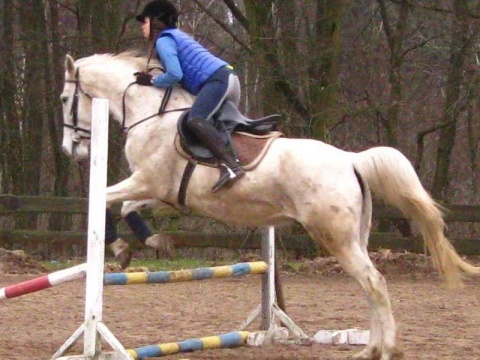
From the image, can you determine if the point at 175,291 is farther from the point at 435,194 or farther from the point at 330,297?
the point at 435,194

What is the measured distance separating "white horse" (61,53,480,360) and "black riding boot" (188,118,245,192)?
80 mm

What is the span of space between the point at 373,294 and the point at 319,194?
74 centimetres

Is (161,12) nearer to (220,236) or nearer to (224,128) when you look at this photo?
(224,128)

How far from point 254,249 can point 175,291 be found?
3.66m

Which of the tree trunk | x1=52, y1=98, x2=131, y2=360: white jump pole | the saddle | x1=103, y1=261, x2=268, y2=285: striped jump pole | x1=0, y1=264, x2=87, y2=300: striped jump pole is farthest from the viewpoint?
the tree trunk

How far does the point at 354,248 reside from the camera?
6.27m

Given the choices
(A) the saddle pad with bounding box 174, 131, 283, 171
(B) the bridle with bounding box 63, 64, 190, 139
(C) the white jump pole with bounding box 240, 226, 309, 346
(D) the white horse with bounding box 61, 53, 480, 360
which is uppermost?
(B) the bridle with bounding box 63, 64, 190, 139

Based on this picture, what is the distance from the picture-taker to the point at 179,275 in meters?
6.29

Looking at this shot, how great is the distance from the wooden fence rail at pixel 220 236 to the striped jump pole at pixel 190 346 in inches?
277

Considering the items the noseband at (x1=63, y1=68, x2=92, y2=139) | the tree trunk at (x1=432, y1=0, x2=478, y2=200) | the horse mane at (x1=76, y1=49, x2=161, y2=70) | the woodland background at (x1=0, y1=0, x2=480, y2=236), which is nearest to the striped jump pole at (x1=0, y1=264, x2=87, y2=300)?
the noseband at (x1=63, y1=68, x2=92, y2=139)

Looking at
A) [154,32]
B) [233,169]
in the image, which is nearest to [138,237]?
[233,169]

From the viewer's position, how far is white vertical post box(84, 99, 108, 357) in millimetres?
5461

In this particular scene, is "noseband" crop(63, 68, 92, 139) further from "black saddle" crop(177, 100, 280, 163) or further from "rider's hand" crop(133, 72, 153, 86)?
"black saddle" crop(177, 100, 280, 163)

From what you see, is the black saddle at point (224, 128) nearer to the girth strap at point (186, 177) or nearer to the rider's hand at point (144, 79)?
the girth strap at point (186, 177)
